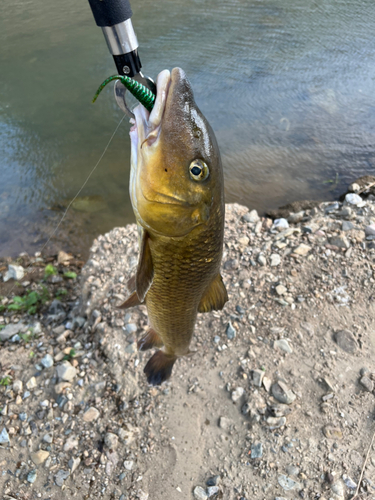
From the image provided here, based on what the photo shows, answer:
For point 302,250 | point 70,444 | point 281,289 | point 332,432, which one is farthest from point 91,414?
point 302,250

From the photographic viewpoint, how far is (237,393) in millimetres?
2723

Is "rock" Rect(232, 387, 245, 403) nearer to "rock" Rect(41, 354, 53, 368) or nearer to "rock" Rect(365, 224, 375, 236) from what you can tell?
"rock" Rect(41, 354, 53, 368)

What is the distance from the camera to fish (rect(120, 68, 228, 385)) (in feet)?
4.76

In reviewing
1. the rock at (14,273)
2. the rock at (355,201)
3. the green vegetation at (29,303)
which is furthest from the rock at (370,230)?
the rock at (14,273)

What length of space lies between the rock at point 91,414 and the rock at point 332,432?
6.09 ft

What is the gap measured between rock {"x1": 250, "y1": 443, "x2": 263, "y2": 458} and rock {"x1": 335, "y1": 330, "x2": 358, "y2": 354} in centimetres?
114

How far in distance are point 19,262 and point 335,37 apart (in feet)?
33.7

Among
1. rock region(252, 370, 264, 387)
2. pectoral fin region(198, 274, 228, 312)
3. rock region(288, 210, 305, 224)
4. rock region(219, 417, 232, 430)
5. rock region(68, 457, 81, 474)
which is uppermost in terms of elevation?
pectoral fin region(198, 274, 228, 312)

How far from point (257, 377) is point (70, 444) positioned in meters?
1.63

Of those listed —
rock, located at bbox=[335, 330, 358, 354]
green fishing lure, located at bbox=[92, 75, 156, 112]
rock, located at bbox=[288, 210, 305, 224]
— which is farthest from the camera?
rock, located at bbox=[288, 210, 305, 224]

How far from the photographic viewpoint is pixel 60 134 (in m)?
6.89

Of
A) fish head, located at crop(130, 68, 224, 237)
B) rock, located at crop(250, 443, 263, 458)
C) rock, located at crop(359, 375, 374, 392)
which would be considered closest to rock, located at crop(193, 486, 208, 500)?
rock, located at crop(250, 443, 263, 458)

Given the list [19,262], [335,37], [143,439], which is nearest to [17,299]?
[19,262]

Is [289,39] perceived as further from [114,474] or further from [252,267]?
[114,474]
